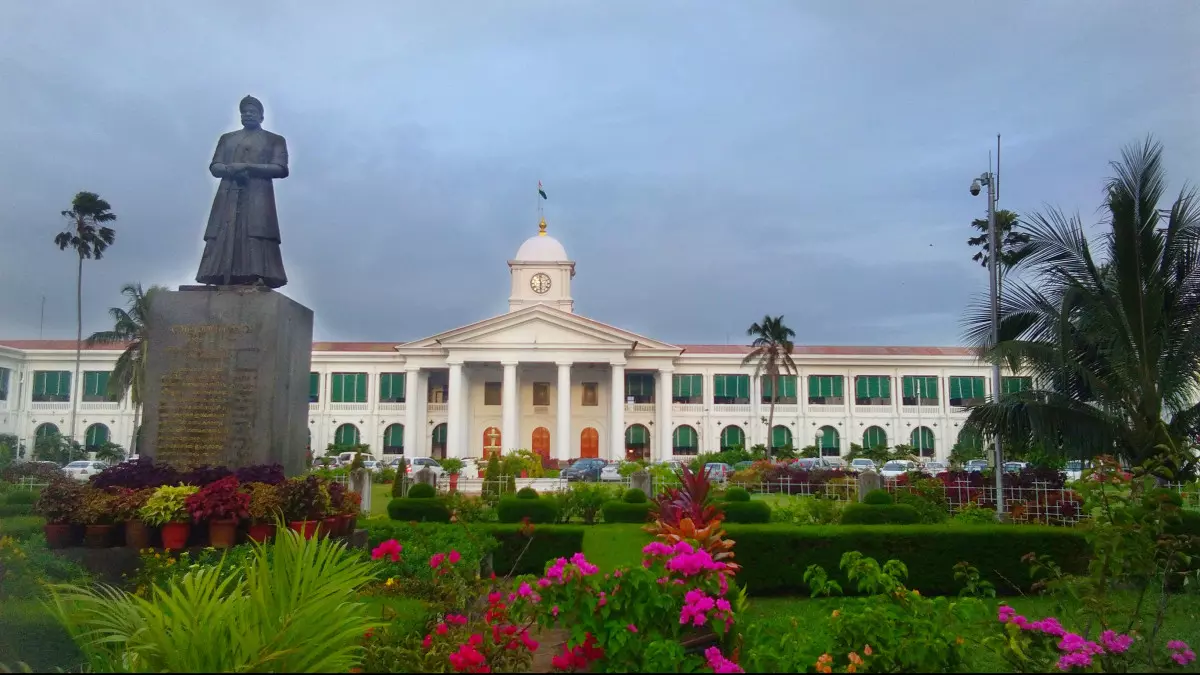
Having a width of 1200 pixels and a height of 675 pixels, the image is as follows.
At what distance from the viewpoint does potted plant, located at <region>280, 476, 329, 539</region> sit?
6.75 m

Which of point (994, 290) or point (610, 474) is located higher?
point (994, 290)

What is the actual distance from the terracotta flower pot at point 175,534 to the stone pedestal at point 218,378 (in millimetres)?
979

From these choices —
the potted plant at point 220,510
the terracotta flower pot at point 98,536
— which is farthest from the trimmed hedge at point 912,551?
the terracotta flower pot at point 98,536

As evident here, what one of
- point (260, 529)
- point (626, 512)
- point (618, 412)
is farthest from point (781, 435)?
point (260, 529)

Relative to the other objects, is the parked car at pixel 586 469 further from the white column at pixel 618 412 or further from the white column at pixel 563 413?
the white column at pixel 618 412

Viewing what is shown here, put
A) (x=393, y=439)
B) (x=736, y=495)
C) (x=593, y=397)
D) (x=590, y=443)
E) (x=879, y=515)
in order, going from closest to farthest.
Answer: (x=879, y=515) → (x=736, y=495) → (x=590, y=443) → (x=393, y=439) → (x=593, y=397)

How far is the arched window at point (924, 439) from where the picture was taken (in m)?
43.1

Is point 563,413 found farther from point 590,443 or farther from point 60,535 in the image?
point 60,535

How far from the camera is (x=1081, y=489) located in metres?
5.11

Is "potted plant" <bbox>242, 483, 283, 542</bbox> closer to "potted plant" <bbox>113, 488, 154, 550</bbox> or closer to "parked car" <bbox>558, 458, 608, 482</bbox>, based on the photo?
"potted plant" <bbox>113, 488, 154, 550</bbox>

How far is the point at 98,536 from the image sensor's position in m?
6.61

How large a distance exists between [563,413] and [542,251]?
10.2m

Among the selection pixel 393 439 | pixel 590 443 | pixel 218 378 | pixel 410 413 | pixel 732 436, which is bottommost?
pixel 590 443

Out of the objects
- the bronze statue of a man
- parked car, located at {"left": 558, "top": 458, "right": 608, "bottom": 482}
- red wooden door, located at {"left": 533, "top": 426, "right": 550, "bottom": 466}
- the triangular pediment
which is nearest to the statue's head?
the bronze statue of a man
